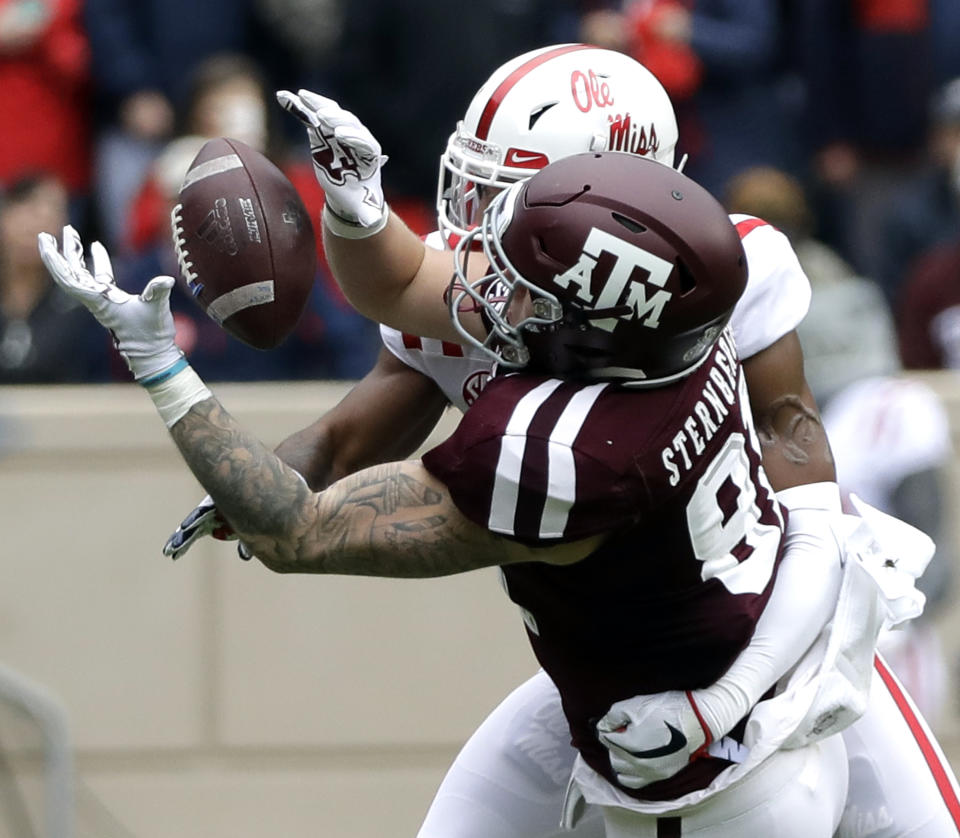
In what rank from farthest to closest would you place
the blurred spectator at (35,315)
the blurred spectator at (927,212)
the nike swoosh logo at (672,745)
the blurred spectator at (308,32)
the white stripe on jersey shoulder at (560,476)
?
the blurred spectator at (308,32) < the blurred spectator at (927,212) < the blurred spectator at (35,315) < the nike swoosh logo at (672,745) < the white stripe on jersey shoulder at (560,476)

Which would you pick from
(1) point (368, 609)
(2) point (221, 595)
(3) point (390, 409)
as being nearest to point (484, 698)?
(1) point (368, 609)

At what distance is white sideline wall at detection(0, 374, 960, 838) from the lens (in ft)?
17.9

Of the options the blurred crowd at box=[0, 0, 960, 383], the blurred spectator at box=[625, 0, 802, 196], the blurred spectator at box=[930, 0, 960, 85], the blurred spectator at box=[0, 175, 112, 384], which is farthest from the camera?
the blurred spectator at box=[930, 0, 960, 85]

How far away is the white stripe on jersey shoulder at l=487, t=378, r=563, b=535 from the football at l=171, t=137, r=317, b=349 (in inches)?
24.8

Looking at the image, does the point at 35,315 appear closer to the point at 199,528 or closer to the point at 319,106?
the point at 199,528

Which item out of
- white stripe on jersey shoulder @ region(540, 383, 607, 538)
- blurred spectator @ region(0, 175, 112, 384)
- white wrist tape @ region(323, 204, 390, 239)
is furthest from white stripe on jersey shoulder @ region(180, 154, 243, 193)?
blurred spectator @ region(0, 175, 112, 384)

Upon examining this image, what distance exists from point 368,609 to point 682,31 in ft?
8.17

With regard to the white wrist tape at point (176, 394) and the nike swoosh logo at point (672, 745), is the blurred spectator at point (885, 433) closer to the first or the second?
the nike swoosh logo at point (672, 745)

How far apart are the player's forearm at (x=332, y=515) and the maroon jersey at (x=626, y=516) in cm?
6

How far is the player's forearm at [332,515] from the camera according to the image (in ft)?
9.00

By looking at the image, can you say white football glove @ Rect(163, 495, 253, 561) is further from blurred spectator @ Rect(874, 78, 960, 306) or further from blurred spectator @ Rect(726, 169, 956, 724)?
blurred spectator @ Rect(874, 78, 960, 306)

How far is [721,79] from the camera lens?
6.95m

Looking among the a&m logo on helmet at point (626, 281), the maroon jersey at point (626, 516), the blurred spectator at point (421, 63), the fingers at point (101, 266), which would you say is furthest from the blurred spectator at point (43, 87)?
the a&m logo on helmet at point (626, 281)

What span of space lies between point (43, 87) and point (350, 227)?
3974mm
